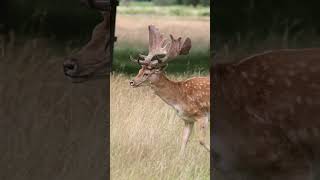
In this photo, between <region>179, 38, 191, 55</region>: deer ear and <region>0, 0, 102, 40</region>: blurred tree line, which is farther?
<region>0, 0, 102, 40</region>: blurred tree line

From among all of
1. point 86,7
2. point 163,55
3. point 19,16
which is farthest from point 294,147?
point 19,16

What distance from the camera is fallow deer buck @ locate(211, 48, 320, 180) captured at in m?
3.10

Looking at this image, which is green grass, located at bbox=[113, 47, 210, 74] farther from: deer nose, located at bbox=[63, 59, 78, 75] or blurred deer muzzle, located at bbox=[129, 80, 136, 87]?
deer nose, located at bbox=[63, 59, 78, 75]

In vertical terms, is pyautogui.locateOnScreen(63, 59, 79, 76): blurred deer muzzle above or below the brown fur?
above

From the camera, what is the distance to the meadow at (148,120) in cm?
315

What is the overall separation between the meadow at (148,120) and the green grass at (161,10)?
3 cm

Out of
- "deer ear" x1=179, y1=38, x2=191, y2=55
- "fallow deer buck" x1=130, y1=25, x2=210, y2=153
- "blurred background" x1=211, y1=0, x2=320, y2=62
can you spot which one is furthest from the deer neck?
"blurred background" x1=211, y1=0, x2=320, y2=62

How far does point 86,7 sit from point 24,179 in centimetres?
68

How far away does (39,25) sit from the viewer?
324cm

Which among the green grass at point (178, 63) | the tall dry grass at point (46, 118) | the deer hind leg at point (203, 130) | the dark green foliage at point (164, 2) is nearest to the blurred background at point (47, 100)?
the tall dry grass at point (46, 118)

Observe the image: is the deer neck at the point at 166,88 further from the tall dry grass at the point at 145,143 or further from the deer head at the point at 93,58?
the deer head at the point at 93,58

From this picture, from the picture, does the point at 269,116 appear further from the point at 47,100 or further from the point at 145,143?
the point at 47,100

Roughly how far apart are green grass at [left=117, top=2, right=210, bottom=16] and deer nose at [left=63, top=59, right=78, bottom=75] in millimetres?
251

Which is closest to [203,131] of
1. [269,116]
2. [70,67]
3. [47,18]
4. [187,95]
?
[187,95]
